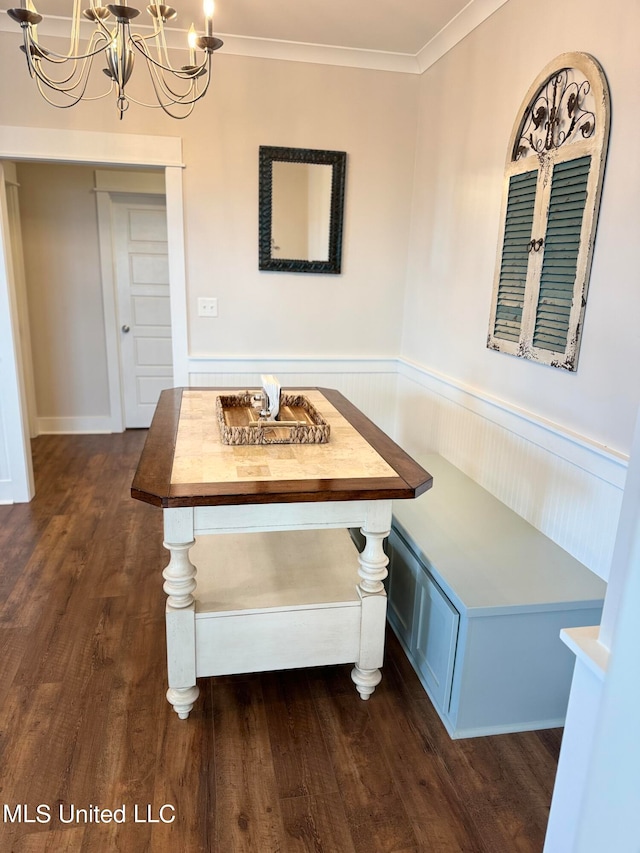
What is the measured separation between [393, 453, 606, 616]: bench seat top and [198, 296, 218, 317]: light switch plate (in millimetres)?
1725

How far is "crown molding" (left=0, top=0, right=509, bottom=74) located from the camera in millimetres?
2816

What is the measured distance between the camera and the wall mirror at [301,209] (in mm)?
3223

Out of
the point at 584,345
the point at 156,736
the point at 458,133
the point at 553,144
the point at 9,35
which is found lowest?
the point at 156,736

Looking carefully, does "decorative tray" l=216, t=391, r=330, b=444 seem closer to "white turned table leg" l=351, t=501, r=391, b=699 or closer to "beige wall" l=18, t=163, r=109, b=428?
"white turned table leg" l=351, t=501, r=391, b=699

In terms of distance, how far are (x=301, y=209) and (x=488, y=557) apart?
2296 mm

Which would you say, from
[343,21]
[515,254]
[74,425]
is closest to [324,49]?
[343,21]

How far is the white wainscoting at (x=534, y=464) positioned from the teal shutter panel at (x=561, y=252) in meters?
0.35

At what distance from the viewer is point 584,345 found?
189 centimetres

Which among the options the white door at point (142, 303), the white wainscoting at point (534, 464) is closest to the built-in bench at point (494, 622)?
the white wainscoting at point (534, 464)

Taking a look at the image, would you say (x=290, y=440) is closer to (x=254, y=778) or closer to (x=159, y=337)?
(x=254, y=778)

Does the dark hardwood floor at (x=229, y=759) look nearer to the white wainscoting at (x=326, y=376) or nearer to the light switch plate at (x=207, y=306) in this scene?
the white wainscoting at (x=326, y=376)

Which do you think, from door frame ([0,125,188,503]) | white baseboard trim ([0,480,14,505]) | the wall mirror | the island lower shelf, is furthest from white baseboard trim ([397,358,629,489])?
white baseboard trim ([0,480,14,505])

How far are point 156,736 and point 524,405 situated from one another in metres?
1.74

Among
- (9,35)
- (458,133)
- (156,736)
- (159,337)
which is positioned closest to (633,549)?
(156,736)
